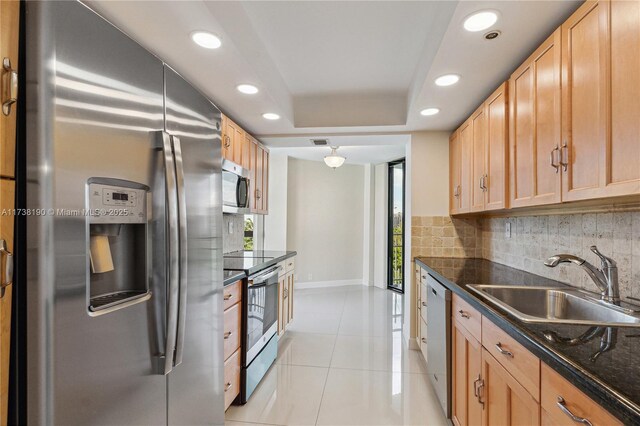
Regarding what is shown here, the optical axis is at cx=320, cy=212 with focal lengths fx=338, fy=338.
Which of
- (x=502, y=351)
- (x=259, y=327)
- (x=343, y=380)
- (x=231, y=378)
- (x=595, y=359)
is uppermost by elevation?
(x=595, y=359)

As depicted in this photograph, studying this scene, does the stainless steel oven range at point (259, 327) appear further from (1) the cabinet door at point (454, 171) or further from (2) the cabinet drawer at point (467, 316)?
(1) the cabinet door at point (454, 171)

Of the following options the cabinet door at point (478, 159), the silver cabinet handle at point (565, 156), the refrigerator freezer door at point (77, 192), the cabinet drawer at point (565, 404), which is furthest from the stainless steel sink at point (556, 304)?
the refrigerator freezer door at point (77, 192)

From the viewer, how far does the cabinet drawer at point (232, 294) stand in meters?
2.07

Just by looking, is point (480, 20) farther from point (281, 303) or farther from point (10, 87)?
point (281, 303)

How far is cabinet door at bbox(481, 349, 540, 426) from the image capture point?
114 cm

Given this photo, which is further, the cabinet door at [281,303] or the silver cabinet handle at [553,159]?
the cabinet door at [281,303]

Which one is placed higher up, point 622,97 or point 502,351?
point 622,97

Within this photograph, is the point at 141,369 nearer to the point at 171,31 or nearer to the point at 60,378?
the point at 60,378

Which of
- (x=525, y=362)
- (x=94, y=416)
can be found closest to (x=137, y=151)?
(x=94, y=416)

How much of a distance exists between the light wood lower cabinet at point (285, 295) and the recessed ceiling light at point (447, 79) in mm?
2179

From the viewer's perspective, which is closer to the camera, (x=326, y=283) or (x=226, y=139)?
(x=226, y=139)

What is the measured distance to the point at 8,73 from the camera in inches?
30.2

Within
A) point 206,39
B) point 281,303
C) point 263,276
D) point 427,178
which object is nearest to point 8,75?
point 206,39

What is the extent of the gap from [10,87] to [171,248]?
2.00 ft
